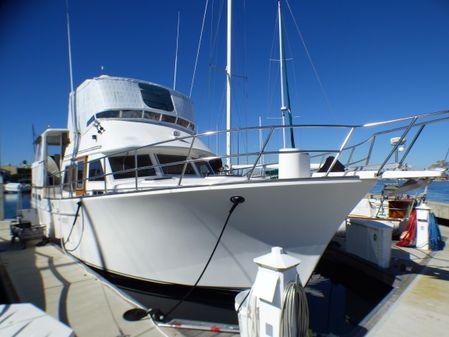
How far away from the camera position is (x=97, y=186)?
17.8 feet

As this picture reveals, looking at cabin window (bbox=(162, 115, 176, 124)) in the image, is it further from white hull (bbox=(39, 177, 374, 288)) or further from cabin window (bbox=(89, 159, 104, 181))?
white hull (bbox=(39, 177, 374, 288))

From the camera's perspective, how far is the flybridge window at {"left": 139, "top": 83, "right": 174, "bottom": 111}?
692cm

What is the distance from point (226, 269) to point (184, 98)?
5453 millimetres

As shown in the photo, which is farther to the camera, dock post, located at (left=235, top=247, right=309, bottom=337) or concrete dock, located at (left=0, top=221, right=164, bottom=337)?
concrete dock, located at (left=0, top=221, right=164, bottom=337)

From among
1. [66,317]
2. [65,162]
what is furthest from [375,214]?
[65,162]

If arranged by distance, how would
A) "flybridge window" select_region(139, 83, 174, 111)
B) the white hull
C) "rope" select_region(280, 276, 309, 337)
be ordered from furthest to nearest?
"flybridge window" select_region(139, 83, 174, 111) < the white hull < "rope" select_region(280, 276, 309, 337)

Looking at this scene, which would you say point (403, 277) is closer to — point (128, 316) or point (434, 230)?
point (434, 230)

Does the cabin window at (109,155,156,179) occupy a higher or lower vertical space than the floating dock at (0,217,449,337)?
higher

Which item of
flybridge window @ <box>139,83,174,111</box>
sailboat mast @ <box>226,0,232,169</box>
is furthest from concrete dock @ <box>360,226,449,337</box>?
flybridge window @ <box>139,83,174,111</box>

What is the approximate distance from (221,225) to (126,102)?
4549mm

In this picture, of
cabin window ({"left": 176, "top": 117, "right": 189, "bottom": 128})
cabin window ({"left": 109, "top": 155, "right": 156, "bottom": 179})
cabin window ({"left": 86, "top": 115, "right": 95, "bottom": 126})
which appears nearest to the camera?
cabin window ({"left": 109, "top": 155, "right": 156, "bottom": 179})

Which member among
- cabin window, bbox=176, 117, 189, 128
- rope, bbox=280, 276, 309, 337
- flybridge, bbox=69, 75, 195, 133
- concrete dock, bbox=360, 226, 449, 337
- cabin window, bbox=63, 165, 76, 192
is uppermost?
flybridge, bbox=69, 75, 195, 133

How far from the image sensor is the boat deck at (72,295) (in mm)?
2961

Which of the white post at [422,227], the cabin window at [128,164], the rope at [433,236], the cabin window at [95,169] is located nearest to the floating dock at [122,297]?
the rope at [433,236]
